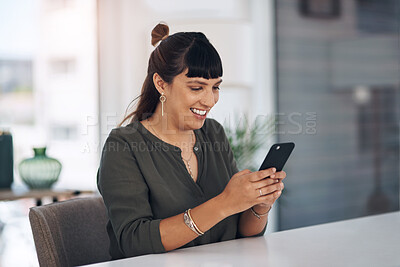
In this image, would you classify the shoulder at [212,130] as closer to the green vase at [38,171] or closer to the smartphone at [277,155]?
the smartphone at [277,155]

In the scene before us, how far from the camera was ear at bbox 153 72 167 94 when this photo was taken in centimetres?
146

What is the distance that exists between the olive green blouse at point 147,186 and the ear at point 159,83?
121 millimetres

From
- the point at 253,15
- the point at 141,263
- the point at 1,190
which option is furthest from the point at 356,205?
the point at 141,263

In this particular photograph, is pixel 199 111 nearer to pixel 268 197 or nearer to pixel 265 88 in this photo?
pixel 268 197

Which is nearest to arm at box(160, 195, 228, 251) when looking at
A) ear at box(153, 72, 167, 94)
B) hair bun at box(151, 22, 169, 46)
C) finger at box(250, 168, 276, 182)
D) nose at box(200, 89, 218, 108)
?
finger at box(250, 168, 276, 182)

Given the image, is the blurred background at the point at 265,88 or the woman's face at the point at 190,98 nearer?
the woman's face at the point at 190,98

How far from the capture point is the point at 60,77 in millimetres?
3971

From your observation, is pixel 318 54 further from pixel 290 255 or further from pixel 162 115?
pixel 290 255

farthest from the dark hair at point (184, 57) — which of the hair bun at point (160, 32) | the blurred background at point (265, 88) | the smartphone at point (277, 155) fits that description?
the blurred background at point (265, 88)

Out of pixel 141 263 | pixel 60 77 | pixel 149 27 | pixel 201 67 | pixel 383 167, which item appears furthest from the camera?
pixel 60 77

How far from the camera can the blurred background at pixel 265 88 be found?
9.75 feet

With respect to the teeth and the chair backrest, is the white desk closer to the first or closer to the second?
the chair backrest

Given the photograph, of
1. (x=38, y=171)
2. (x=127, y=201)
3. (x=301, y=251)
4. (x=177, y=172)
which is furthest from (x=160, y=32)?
(x=38, y=171)

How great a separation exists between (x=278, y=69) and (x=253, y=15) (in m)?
0.41
